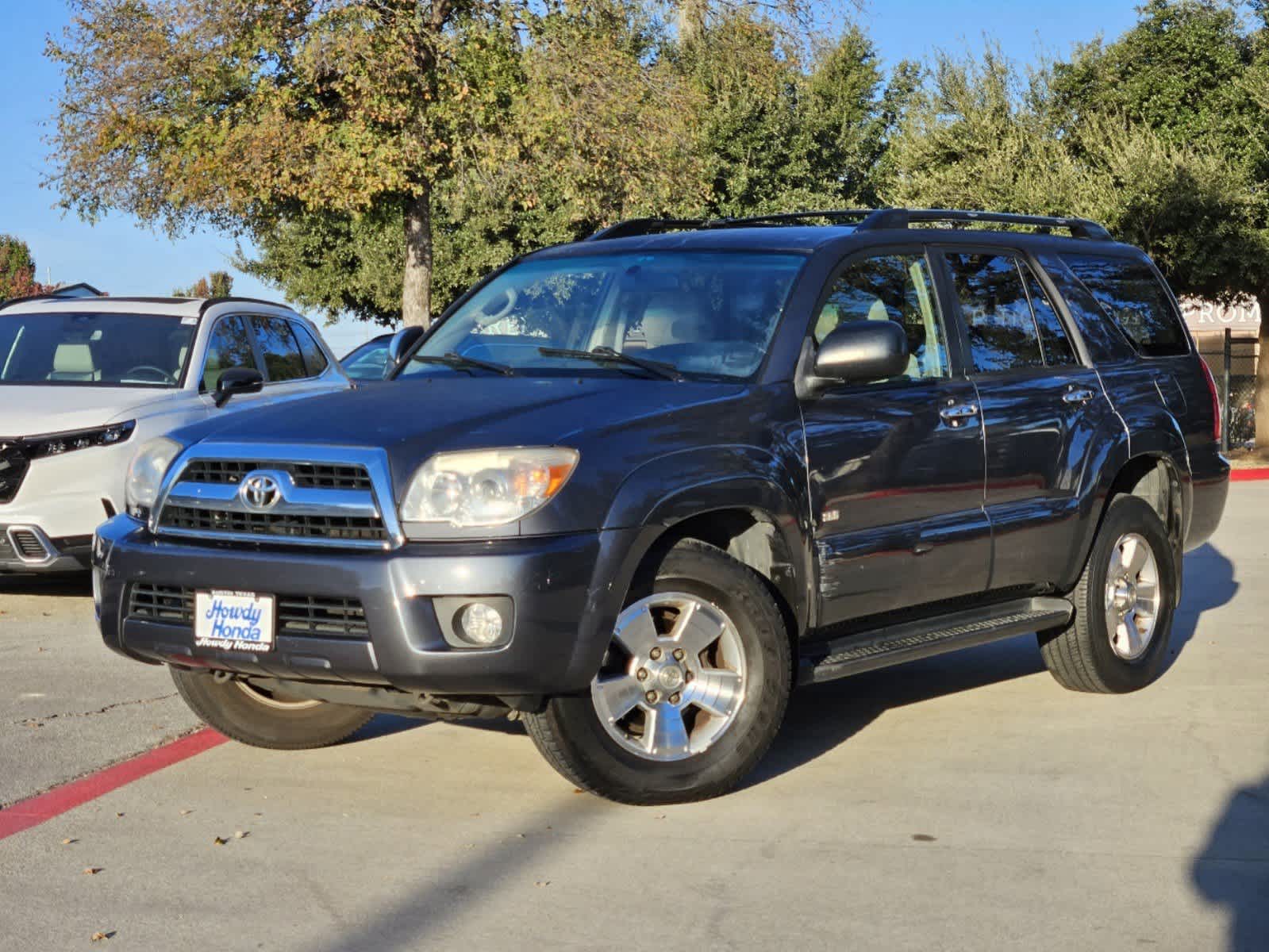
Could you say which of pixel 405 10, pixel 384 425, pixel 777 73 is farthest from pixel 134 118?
pixel 384 425

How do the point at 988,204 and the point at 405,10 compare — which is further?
the point at 988,204

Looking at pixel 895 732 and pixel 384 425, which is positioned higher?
pixel 384 425

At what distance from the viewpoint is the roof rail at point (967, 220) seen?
682 cm

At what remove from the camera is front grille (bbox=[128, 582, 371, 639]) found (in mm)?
5160

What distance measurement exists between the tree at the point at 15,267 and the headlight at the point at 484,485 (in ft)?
183

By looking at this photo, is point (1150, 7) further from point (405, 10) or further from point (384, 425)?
point (384, 425)

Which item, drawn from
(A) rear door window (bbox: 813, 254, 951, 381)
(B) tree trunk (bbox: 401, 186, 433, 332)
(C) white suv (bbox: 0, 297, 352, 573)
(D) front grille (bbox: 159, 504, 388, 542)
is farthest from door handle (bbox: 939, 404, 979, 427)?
→ (B) tree trunk (bbox: 401, 186, 433, 332)

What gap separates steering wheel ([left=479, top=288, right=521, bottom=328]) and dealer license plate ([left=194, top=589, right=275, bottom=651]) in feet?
6.29

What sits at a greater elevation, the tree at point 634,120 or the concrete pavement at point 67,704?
the tree at point 634,120

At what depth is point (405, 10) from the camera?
22375 millimetres

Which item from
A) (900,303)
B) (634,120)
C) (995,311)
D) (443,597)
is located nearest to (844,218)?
(995,311)

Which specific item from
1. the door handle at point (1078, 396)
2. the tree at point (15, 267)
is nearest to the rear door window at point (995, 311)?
the door handle at point (1078, 396)

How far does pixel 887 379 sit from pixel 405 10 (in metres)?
17.3

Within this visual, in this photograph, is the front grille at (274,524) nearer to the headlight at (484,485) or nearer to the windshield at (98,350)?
the headlight at (484,485)
